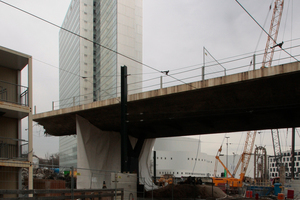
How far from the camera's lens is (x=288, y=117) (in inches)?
1153

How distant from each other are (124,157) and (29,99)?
788 cm

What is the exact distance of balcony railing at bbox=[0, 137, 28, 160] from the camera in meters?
18.6

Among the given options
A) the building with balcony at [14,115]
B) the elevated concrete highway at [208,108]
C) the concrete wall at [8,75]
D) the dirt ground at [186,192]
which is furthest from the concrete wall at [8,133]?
the dirt ground at [186,192]

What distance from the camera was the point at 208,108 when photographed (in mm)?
27047

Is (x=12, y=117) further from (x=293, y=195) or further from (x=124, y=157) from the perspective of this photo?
(x=293, y=195)

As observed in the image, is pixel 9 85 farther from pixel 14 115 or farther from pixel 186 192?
pixel 186 192

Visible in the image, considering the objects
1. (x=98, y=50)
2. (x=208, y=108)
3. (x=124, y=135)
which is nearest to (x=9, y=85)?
(x=124, y=135)

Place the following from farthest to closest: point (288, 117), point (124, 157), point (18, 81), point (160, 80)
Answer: point (288, 117), point (160, 80), point (124, 157), point (18, 81)

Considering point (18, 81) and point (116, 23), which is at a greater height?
point (116, 23)

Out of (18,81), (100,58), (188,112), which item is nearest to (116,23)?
(100,58)

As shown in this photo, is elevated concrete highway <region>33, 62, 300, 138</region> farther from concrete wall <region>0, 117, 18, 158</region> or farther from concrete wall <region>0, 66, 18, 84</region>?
concrete wall <region>0, 117, 18, 158</region>

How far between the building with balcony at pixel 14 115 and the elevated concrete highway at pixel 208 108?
8873 mm

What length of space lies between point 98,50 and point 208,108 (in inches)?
2762

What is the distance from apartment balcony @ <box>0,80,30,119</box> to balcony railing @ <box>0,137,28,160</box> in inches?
63.7
